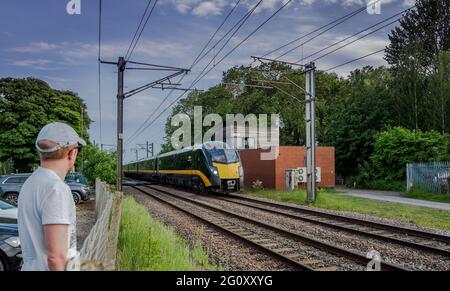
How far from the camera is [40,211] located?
105 inches

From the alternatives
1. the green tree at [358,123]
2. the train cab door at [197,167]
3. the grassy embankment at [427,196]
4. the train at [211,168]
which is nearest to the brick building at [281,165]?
the train at [211,168]

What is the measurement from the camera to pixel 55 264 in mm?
2594

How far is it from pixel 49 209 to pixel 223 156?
2288 cm

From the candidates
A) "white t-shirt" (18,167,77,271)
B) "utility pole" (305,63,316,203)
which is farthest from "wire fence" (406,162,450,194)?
"white t-shirt" (18,167,77,271)

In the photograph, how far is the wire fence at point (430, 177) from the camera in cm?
2448

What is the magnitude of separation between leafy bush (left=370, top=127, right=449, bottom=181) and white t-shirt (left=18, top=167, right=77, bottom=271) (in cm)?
2933

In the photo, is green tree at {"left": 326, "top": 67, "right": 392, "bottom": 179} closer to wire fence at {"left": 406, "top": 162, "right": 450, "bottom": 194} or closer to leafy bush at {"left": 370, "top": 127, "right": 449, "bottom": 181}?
leafy bush at {"left": 370, "top": 127, "right": 449, "bottom": 181}

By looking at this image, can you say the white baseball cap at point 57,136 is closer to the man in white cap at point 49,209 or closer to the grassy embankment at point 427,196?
the man in white cap at point 49,209

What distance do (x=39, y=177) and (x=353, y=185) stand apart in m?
37.2

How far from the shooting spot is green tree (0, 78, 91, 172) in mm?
39375

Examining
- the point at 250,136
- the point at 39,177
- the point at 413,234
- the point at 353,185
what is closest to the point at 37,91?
the point at 250,136

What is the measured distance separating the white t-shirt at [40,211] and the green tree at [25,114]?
39871 mm

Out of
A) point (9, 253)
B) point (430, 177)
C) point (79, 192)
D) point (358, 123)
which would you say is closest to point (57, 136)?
point (9, 253)

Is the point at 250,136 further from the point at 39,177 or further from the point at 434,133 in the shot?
the point at 39,177
